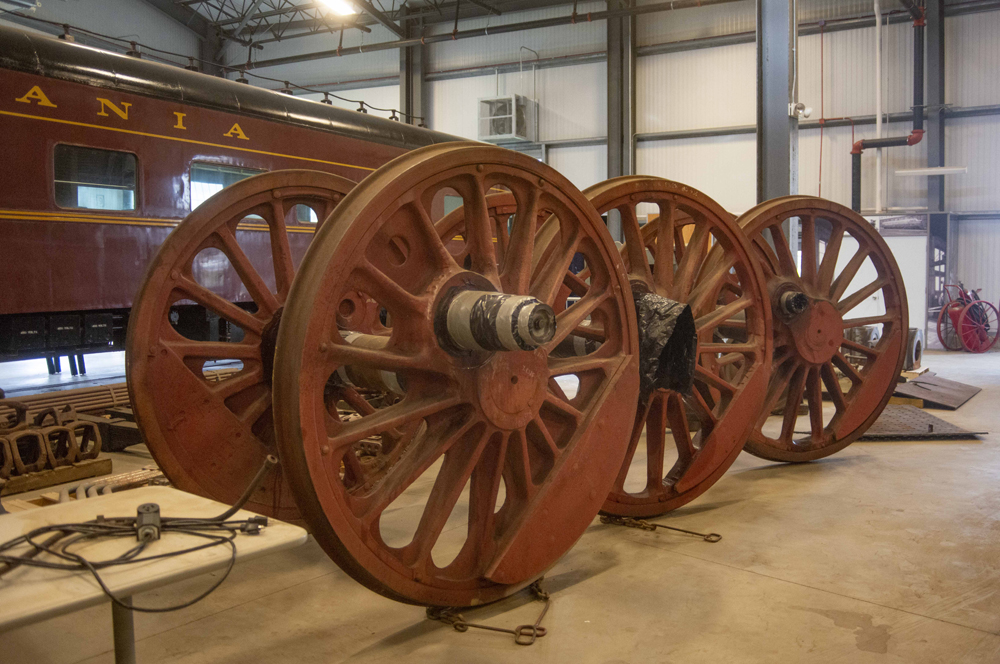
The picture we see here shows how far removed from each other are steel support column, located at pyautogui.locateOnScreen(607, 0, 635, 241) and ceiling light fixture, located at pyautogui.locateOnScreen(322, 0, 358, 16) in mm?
5199

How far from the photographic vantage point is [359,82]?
2019cm

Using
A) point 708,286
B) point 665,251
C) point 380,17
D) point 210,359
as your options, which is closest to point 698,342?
point 708,286

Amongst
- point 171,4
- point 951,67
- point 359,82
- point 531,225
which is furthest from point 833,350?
point 171,4

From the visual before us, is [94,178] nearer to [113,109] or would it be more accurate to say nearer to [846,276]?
[113,109]

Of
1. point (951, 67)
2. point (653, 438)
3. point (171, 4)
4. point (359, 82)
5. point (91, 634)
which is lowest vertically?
point (91, 634)

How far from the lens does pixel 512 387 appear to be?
2791mm

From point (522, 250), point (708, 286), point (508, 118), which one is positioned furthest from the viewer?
point (508, 118)

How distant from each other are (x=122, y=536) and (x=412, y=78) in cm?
1874

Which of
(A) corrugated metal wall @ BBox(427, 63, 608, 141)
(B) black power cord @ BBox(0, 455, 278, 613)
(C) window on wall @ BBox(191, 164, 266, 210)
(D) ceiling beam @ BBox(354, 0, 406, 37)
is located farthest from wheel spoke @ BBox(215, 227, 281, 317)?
(A) corrugated metal wall @ BBox(427, 63, 608, 141)

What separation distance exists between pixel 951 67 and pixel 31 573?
16.6 metres

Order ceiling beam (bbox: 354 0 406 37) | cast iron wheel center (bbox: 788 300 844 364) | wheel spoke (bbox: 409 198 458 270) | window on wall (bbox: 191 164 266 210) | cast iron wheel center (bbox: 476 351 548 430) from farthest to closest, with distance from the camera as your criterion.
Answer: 1. ceiling beam (bbox: 354 0 406 37)
2. window on wall (bbox: 191 164 266 210)
3. cast iron wheel center (bbox: 788 300 844 364)
4. cast iron wheel center (bbox: 476 351 548 430)
5. wheel spoke (bbox: 409 198 458 270)

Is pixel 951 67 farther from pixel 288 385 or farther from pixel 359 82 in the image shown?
pixel 288 385

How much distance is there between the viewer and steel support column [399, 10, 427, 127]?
19219 mm

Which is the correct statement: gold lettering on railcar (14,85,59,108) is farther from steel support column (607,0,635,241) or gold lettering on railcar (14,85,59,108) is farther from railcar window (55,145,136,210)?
steel support column (607,0,635,241)
